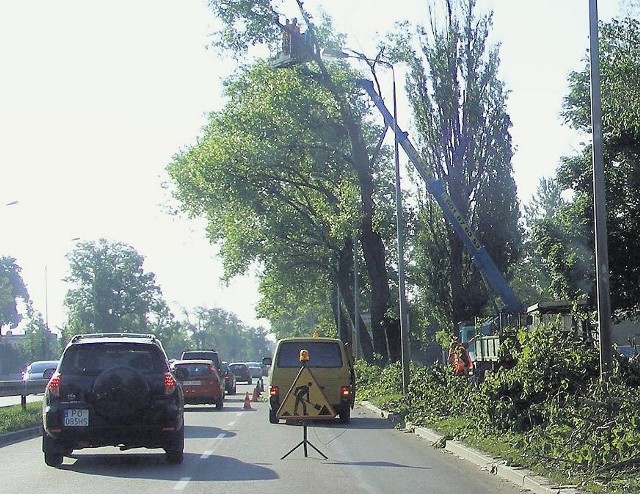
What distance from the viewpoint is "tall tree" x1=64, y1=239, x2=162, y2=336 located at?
11956 cm

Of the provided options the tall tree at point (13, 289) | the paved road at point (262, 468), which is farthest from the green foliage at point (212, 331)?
the paved road at point (262, 468)

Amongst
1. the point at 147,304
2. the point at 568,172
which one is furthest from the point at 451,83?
the point at 147,304

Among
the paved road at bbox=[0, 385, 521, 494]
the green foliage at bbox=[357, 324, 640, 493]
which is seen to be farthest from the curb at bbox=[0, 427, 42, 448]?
the green foliage at bbox=[357, 324, 640, 493]

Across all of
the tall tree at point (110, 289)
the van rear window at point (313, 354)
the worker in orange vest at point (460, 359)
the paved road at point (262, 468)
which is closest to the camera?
the paved road at point (262, 468)

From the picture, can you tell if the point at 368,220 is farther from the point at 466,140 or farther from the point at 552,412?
the point at 552,412

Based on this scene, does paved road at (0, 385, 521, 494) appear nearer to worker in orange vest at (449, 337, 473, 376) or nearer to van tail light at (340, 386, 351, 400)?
van tail light at (340, 386, 351, 400)

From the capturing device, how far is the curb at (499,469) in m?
12.2

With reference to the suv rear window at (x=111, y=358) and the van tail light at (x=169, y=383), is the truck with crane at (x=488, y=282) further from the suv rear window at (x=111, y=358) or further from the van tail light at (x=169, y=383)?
the suv rear window at (x=111, y=358)

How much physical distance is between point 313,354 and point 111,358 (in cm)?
1062

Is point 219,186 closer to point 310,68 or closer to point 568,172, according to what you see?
point 310,68

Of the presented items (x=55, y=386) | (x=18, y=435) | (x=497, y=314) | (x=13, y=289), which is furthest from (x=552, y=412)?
(x=13, y=289)

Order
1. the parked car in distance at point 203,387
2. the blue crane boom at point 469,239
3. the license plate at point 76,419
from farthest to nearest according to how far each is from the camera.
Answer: the parked car in distance at point 203,387 < the blue crane boom at point 469,239 < the license plate at point 76,419

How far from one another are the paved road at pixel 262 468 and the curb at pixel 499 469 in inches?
6.1

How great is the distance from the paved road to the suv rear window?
139 cm
